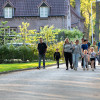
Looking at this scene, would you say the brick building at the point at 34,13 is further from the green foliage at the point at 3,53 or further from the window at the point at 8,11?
the green foliage at the point at 3,53

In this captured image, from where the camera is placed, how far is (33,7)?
5653 centimetres

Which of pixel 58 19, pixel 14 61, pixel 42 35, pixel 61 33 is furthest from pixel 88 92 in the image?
pixel 58 19

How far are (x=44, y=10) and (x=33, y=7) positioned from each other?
162cm

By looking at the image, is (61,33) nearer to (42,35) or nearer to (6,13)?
(42,35)

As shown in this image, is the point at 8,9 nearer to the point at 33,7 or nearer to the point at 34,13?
the point at 33,7

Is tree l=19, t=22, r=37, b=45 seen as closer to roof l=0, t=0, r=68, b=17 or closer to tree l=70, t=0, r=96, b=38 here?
roof l=0, t=0, r=68, b=17

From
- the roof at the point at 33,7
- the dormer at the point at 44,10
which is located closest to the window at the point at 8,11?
the roof at the point at 33,7

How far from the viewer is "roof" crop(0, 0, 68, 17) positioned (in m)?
55.5

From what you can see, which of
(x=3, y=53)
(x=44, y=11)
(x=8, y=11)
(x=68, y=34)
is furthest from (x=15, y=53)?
(x=8, y=11)

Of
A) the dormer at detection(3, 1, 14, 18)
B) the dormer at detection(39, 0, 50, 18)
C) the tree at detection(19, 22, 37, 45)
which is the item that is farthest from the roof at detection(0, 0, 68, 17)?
the tree at detection(19, 22, 37, 45)

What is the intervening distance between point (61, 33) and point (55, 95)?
3889cm

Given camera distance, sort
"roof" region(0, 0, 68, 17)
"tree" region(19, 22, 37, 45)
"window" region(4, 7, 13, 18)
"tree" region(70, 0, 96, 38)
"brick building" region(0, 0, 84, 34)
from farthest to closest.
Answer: "tree" region(70, 0, 96, 38) < "window" region(4, 7, 13, 18) < "brick building" region(0, 0, 84, 34) < "roof" region(0, 0, 68, 17) < "tree" region(19, 22, 37, 45)

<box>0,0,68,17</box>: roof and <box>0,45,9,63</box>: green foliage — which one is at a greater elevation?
<box>0,0,68,17</box>: roof

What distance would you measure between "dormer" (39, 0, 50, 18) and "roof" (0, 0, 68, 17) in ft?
1.48
